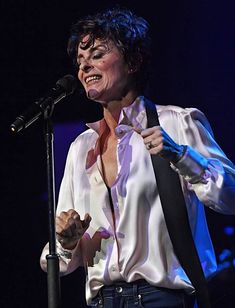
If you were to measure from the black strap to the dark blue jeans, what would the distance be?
0.07 meters

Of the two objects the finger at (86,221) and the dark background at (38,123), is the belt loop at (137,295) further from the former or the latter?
the dark background at (38,123)

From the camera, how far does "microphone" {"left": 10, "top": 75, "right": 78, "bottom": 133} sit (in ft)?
7.05

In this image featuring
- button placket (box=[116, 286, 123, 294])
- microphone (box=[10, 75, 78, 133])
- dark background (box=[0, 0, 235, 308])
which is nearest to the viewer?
microphone (box=[10, 75, 78, 133])

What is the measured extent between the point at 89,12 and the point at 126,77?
44.8 inches

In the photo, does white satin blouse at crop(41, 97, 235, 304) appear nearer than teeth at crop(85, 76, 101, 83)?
Yes

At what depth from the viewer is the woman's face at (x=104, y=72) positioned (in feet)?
8.30

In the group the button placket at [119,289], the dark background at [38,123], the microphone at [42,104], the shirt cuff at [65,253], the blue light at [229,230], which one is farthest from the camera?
the dark background at [38,123]

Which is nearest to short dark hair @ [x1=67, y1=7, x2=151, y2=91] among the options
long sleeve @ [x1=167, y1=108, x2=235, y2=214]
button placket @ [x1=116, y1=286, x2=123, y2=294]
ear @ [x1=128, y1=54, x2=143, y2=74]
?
ear @ [x1=128, y1=54, x2=143, y2=74]

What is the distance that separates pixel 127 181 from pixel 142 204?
0.10m

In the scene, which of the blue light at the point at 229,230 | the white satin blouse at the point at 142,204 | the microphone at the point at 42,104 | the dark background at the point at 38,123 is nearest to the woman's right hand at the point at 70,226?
the white satin blouse at the point at 142,204

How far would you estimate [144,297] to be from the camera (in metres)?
2.21

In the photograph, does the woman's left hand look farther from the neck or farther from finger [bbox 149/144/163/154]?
the neck

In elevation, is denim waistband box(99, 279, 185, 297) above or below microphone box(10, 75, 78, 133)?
below

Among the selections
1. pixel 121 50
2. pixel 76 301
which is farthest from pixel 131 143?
pixel 76 301
